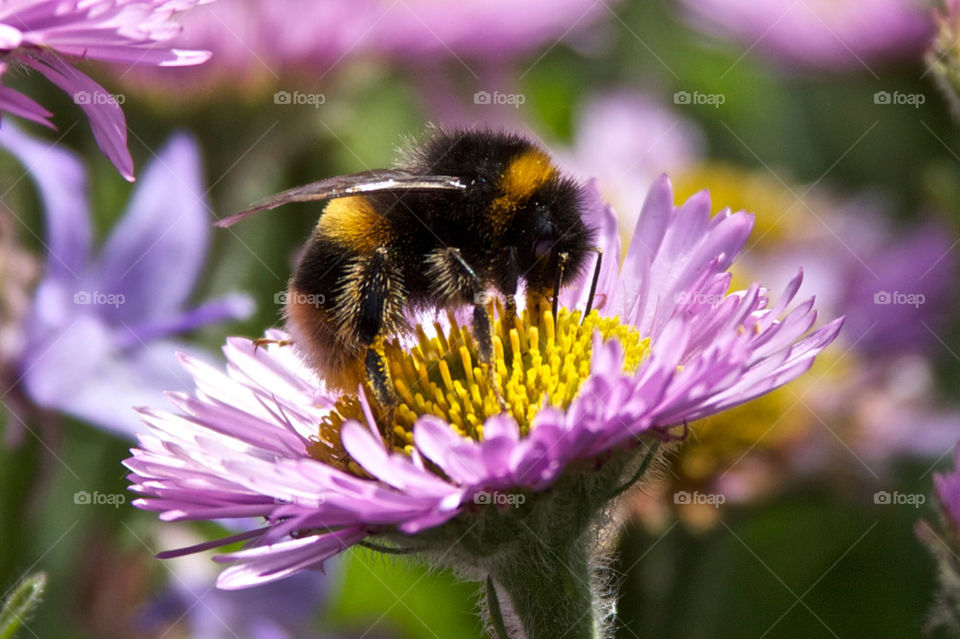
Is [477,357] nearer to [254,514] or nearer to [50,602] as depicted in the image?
[254,514]

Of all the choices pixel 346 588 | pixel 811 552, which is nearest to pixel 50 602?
pixel 346 588

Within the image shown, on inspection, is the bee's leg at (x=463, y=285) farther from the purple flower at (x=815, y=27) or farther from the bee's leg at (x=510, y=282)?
the purple flower at (x=815, y=27)

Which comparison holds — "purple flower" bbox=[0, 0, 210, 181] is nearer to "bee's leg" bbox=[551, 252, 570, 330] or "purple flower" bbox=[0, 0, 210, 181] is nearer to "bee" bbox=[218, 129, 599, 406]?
"bee" bbox=[218, 129, 599, 406]

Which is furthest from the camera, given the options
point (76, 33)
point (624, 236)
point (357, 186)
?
point (624, 236)

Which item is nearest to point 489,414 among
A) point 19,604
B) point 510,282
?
point 510,282

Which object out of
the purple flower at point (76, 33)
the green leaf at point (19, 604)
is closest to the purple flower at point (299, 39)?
the purple flower at point (76, 33)

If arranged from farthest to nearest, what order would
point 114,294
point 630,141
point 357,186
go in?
1. point 630,141
2. point 114,294
3. point 357,186

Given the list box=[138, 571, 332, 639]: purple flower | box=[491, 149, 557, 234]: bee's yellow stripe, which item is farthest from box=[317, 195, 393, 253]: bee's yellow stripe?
box=[138, 571, 332, 639]: purple flower

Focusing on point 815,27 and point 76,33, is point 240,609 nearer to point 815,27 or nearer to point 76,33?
point 76,33
